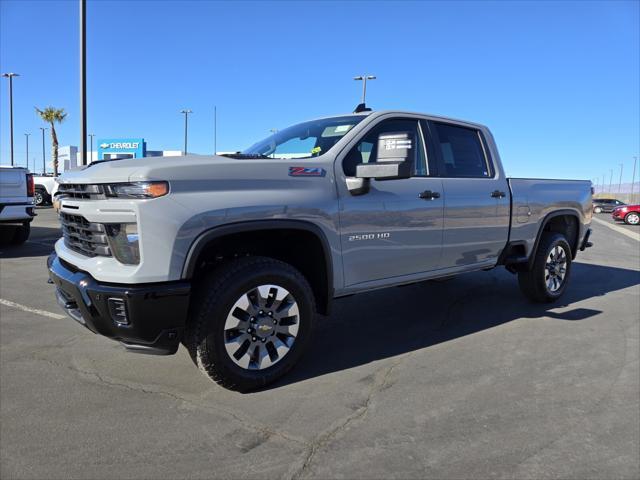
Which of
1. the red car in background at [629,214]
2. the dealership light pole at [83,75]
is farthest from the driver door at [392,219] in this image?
the red car in background at [629,214]

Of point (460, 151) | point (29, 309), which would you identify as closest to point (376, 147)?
point (460, 151)

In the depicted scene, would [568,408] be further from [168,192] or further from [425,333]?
[168,192]

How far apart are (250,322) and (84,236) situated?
1246 millimetres

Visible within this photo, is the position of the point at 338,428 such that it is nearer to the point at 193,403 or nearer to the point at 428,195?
the point at 193,403

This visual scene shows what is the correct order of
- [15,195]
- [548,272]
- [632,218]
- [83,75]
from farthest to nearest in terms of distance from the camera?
[632,218]
[83,75]
[15,195]
[548,272]

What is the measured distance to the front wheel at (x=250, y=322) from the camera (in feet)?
10.0

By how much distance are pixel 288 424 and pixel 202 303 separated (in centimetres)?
90

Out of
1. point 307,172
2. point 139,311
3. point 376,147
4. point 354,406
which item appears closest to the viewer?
point 139,311

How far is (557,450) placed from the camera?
8.64ft

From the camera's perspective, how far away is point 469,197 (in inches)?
181

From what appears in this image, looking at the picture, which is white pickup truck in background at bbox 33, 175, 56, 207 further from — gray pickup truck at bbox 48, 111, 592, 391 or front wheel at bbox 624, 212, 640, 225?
front wheel at bbox 624, 212, 640, 225

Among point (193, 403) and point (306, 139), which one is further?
point (306, 139)

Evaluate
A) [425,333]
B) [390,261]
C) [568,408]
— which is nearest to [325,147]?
[390,261]

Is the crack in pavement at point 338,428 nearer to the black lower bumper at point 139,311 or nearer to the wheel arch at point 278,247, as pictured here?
the wheel arch at point 278,247
